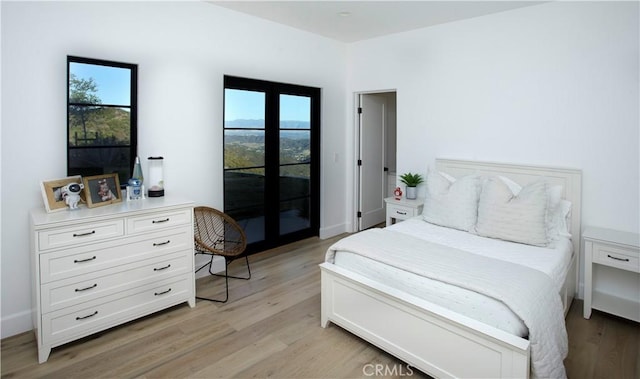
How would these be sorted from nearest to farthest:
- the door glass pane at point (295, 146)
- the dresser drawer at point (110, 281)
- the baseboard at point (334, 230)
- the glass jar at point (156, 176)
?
the dresser drawer at point (110, 281) < the glass jar at point (156, 176) < the door glass pane at point (295, 146) < the baseboard at point (334, 230)

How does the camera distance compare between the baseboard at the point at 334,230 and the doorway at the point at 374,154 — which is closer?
the baseboard at the point at 334,230

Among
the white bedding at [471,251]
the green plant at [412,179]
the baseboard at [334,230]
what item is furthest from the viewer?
the baseboard at [334,230]

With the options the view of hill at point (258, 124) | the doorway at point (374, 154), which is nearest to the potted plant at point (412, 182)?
the doorway at point (374, 154)

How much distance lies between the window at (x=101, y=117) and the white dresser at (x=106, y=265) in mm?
406

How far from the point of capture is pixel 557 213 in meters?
3.33

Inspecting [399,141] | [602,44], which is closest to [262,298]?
[399,141]

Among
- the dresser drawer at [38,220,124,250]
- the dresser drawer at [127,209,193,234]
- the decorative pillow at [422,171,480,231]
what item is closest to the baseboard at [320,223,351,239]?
the decorative pillow at [422,171,480,231]

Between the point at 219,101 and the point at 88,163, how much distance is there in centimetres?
140

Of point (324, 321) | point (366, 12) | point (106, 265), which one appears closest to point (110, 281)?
point (106, 265)

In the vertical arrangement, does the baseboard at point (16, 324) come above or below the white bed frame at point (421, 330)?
below

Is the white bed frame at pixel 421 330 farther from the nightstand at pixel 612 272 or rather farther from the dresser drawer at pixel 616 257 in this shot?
the dresser drawer at pixel 616 257

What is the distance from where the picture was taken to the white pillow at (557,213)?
3.19 metres

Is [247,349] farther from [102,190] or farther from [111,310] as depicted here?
[102,190]

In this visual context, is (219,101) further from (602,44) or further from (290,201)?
(602,44)
